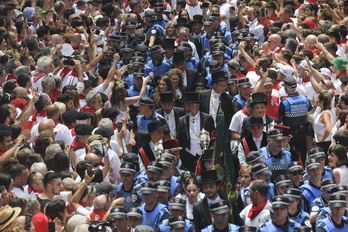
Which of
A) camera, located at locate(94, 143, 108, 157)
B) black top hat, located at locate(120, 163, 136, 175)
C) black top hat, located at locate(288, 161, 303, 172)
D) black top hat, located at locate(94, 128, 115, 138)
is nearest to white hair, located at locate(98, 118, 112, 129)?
black top hat, located at locate(94, 128, 115, 138)

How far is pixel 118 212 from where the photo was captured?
12820 mm

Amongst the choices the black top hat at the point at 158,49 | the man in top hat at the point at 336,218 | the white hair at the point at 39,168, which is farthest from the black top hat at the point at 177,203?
the black top hat at the point at 158,49

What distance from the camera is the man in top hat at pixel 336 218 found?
12.3 metres

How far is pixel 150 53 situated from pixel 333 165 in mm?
6892

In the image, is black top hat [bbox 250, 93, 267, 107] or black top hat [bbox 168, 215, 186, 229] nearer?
black top hat [bbox 168, 215, 186, 229]

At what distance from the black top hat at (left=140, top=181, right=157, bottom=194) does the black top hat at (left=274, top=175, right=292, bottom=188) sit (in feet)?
5.61

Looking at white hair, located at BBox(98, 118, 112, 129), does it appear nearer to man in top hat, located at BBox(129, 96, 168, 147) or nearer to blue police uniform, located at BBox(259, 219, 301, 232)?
man in top hat, located at BBox(129, 96, 168, 147)

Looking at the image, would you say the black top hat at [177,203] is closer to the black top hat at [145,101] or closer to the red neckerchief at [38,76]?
the black top hat at [145,101]

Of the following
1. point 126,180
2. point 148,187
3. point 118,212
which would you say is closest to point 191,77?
point 126,180

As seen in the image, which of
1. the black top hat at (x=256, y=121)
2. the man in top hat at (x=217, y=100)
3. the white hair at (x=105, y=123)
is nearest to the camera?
the black top hat at (x=256, y=121)

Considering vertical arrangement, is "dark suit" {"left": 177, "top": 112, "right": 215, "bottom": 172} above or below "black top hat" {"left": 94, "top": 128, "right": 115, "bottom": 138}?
below

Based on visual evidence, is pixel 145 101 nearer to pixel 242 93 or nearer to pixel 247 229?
pixel 242 93

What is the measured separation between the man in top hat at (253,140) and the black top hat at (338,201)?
2830 mm

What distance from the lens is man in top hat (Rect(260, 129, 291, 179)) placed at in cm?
1452
